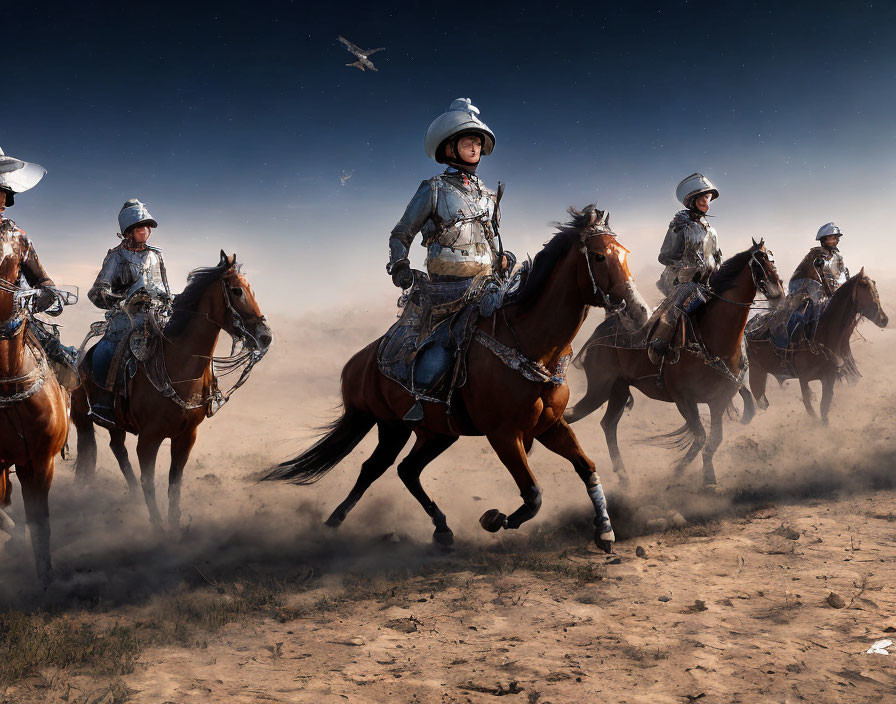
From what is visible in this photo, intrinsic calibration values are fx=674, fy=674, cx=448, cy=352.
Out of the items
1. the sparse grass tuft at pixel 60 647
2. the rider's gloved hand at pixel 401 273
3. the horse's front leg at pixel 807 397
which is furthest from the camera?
the horse's front leg at pixel 807 397

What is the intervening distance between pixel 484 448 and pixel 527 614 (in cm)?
800

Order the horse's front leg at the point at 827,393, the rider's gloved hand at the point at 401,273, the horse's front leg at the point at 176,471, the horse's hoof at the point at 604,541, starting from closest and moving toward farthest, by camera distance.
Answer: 1. the horse's hoof at the point at 604,541
2. the rider's gloved hand at the point at 401,273
3. the horse's front leg at the point at 176,471
4. the horse's front leg at the point at 827,393

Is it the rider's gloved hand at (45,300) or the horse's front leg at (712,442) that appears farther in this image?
the horse's front leg at (712,442)

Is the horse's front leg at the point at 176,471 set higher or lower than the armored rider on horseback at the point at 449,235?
lower

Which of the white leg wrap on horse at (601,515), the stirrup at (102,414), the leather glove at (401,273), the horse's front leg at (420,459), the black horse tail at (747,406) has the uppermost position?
the leather glove at (401,273)

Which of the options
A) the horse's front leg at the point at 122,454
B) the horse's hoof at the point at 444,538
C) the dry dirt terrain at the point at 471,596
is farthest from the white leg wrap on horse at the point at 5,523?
the horse's hoof at the point at 444,538

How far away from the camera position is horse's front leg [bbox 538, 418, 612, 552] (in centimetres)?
550

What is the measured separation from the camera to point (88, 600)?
5.04m

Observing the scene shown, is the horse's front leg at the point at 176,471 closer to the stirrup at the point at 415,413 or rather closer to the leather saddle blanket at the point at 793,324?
the stirrup at the point at 415,413

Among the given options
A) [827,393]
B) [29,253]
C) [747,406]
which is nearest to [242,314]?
[29,253]

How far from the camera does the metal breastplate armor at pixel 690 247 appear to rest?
8.78 meters

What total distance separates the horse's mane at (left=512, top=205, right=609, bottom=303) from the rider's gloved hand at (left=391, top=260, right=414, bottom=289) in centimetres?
95

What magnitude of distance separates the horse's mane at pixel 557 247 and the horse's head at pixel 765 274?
3.53m

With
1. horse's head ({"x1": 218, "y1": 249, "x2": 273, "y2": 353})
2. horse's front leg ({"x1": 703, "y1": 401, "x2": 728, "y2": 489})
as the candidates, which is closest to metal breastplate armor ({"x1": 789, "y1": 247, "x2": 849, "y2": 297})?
horse's front leg ({"x1": 703, "y1": 401, "x2": 728, "y2": 489})
